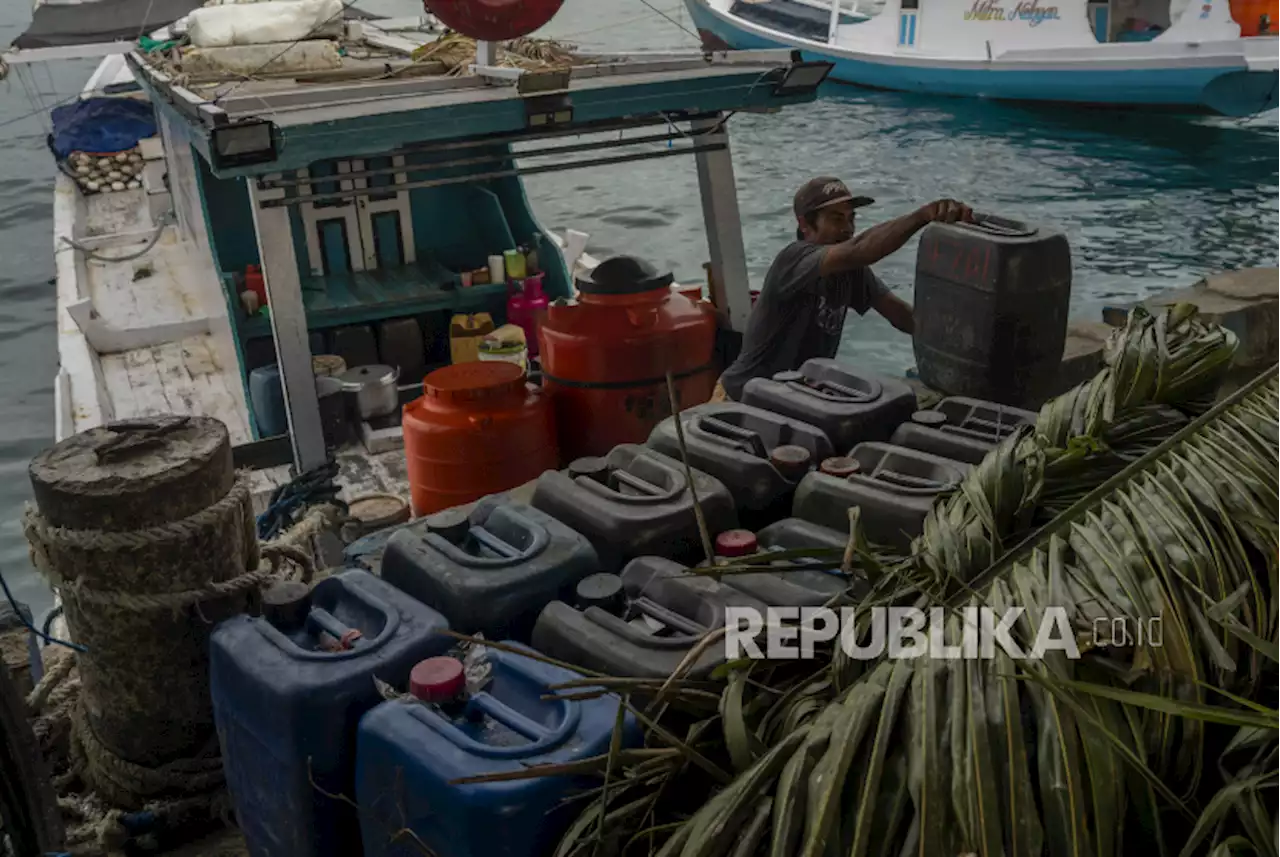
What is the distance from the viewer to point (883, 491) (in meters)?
3.12

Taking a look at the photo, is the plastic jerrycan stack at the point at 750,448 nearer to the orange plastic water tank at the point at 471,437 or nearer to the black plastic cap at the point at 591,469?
the black plastic cap at the point at 591,469

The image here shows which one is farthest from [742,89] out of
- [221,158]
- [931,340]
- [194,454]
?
[194,454]

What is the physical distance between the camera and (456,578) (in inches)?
112

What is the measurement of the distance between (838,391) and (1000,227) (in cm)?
97

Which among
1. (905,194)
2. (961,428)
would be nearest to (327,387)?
(961,428)

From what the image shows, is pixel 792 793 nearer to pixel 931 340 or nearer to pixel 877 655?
pixel 877 655

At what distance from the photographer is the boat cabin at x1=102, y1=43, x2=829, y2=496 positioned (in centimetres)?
522

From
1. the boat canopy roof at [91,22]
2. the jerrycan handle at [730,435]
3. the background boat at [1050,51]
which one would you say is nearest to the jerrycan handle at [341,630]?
the jerrycan handle at [730,435]

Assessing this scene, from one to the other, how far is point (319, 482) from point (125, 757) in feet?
5.99

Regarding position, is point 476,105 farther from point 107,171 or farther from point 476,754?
point 107,171

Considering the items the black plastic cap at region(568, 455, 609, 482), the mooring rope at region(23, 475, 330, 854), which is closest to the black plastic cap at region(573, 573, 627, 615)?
the black plastic cap at region(568, 455, 609, 482)

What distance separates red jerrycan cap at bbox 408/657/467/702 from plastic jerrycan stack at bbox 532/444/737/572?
629mm

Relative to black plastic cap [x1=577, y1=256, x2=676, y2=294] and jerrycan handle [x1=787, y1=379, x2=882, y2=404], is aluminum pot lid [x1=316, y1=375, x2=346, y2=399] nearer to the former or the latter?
black plastic cap [x1=577, y1=256, x2=676, y2=294]

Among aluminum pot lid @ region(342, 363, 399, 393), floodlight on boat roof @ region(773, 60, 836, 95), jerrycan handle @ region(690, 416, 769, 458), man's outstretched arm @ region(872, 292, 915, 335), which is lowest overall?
aluminum pot lid @ region(342, 363, 399, 393)
